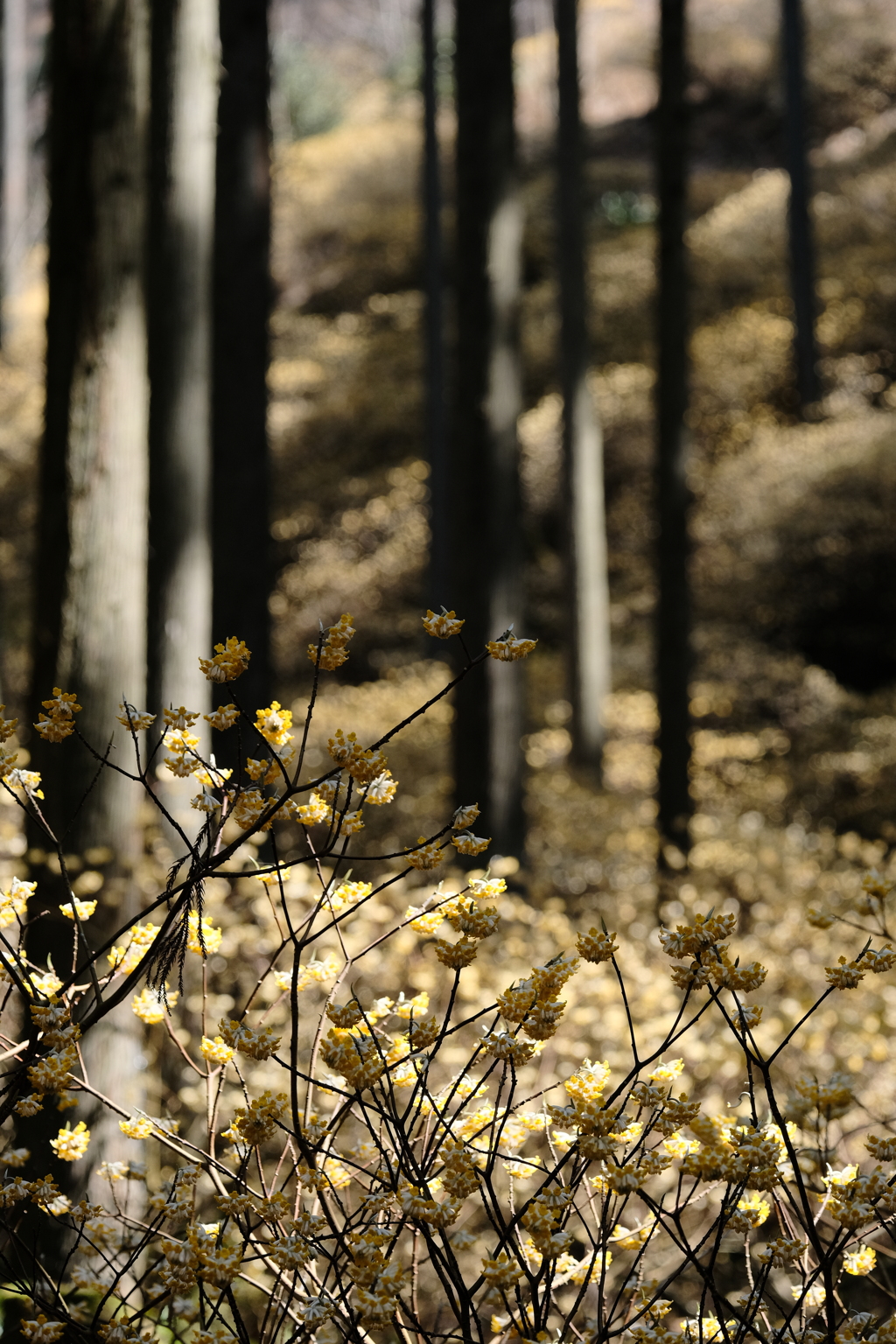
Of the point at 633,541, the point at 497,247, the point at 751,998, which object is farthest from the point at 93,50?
the point at 633,541

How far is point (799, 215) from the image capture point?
16.0 metres

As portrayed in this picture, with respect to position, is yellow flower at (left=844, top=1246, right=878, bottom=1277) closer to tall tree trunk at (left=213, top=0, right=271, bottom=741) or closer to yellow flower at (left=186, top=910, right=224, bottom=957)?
yellow flower at (left=186, top=910, right=224, bottom=957)

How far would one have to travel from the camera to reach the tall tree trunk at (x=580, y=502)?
10508mm

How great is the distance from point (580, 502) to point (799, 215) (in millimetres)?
7919


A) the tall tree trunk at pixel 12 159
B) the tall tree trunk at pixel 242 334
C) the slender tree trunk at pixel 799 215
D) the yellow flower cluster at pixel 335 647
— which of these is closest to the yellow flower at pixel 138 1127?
the yellow flower cluster at pixel 335 647

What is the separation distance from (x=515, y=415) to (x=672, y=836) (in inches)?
118

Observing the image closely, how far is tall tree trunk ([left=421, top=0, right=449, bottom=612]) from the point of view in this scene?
47.2 feet

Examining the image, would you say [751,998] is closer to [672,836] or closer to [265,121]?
[672,836]

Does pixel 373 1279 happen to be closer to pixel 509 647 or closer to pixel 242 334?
pixel 509 647

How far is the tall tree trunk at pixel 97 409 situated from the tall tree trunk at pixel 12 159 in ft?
77.1

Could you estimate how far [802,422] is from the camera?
15414mm

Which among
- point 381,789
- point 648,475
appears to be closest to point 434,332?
point 648,475

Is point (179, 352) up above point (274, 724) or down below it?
above

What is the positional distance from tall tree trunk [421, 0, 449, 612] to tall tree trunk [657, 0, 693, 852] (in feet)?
21.5
